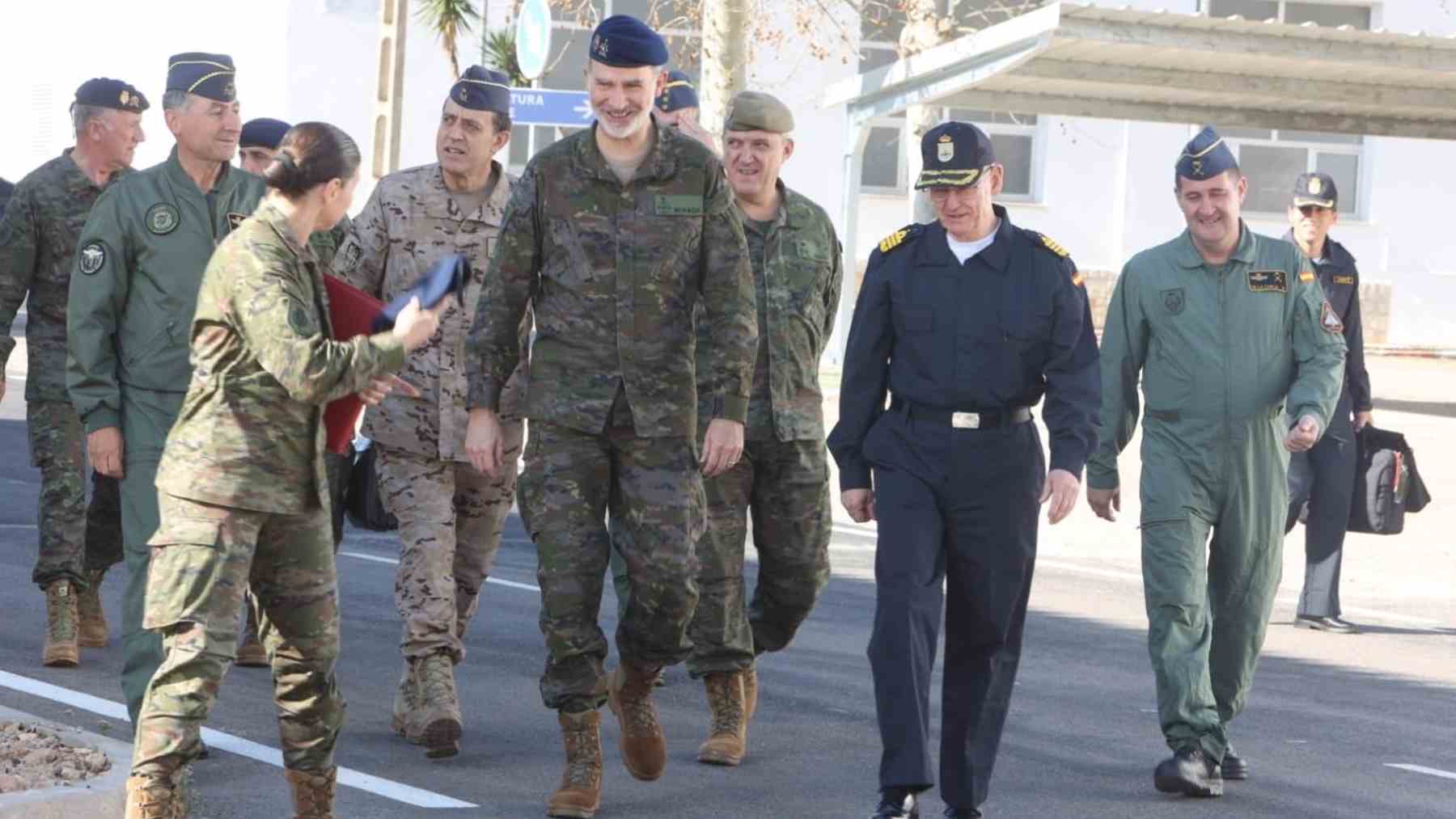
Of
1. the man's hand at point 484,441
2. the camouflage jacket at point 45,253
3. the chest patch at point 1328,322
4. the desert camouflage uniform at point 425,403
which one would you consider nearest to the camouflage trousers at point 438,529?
the desert camouflage uniform at point 425,403

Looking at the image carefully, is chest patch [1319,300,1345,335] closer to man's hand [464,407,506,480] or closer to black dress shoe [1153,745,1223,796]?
black dress shoe [1153,745,1223,796]

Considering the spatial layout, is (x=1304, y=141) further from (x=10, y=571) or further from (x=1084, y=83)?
(x=10, y=571)

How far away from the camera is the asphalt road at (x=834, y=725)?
23.3 feet

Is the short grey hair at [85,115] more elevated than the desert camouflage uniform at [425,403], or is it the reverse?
the short grey hair at [85,115]

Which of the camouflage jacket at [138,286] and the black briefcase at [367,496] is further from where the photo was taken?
the black briefcase at [367,496]

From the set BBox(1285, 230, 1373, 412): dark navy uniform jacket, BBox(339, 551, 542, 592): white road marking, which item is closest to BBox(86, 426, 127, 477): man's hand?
BBox(339, 551, 542, 592): white road marking

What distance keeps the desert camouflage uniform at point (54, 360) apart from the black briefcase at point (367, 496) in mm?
1342

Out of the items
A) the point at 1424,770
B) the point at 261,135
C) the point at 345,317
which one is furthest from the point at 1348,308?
the point at 345,317

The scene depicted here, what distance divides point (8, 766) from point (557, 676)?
1.46 meters

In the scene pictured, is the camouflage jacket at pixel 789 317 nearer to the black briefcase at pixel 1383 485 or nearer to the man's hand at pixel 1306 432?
the man's hand at pixel 1306 432

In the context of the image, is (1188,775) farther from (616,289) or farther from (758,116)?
(758,116)

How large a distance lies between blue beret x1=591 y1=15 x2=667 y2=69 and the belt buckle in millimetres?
1271

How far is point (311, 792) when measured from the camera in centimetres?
594

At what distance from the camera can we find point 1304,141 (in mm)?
36656
